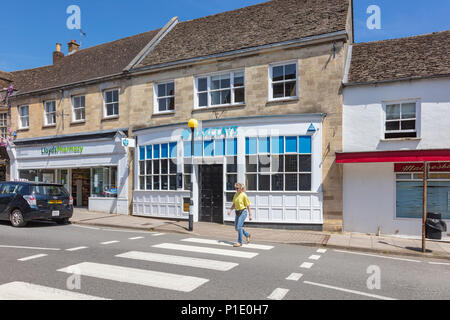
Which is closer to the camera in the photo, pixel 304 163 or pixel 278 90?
pixel 304 163

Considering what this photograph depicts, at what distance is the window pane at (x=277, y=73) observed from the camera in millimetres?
13478

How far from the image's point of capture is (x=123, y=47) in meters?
19.4

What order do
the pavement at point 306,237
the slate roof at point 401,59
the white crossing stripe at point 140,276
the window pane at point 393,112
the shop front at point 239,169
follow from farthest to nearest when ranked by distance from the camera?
the shop front at point 239,169 → the window pane at point 393,112 → the slate roof at point 401,59 → the pavement at point 306,237 → the white crossing stripe at point 140,276

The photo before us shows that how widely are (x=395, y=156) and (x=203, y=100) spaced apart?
7.92 m

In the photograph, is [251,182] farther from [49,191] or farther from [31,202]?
Result: [31,202]

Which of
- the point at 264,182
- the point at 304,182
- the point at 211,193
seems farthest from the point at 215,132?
the point at 304,182

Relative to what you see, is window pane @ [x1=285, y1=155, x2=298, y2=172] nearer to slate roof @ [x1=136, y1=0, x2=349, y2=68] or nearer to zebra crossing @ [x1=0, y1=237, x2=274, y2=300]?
zebra crossing @ [x1=0, y1=237, x2=274, y2=300]

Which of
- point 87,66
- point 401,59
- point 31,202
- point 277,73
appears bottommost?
point 31,202

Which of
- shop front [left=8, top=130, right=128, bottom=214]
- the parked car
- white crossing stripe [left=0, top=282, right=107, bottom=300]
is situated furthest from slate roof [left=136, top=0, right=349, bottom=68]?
white crossing stripe [left=0, top=282, right=107, bottom=300]

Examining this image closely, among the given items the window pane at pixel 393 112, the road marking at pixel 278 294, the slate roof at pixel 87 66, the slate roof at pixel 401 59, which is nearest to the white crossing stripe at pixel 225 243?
the road marking at pixel 278 294

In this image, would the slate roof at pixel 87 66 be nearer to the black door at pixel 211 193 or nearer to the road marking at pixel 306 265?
the black door at pixel 211 193

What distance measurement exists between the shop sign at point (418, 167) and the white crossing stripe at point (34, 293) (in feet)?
34.0

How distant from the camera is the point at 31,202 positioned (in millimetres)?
11836
